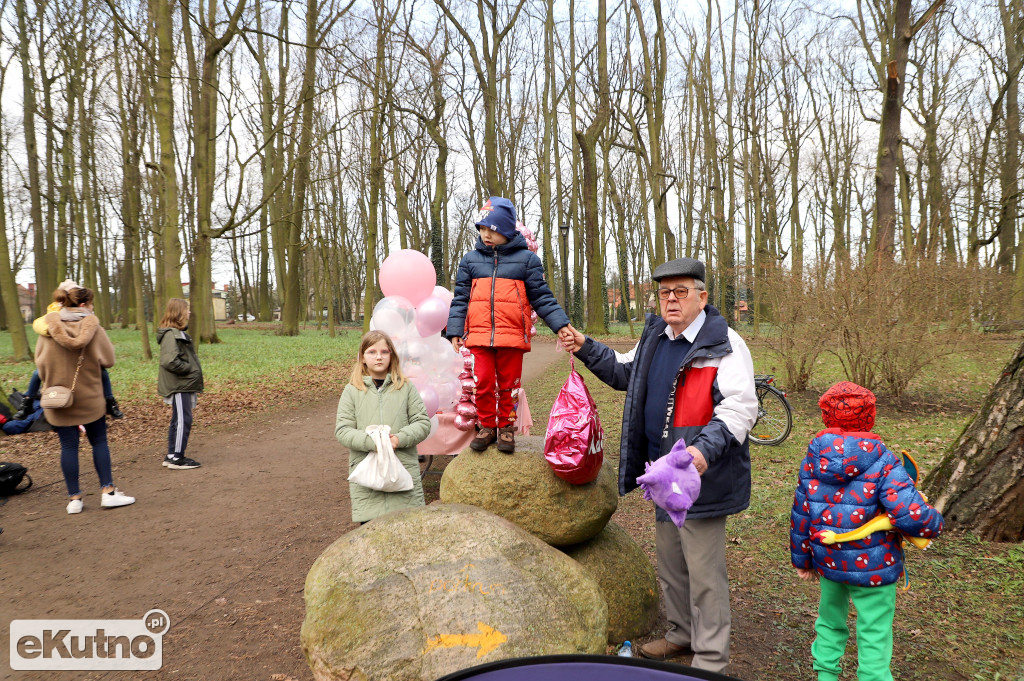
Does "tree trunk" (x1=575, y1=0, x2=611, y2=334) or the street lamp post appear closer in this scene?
"tree trunk" (x1=575, y1=0, x2=611, y2=334)

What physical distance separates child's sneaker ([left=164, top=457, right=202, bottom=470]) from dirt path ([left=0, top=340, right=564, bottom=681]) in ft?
0.34

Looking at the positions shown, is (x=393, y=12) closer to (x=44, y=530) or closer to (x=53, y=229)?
(x=53, y=229)

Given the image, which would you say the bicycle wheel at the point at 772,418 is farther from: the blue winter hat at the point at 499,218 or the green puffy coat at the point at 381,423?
the green puffy coat at the point at 381,423

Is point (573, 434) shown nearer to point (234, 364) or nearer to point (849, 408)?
point (849, 408)

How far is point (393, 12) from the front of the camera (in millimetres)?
19328

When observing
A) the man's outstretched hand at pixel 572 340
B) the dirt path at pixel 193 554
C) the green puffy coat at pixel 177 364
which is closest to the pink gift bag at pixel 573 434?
the man's outstretched hand at pixel 572 340

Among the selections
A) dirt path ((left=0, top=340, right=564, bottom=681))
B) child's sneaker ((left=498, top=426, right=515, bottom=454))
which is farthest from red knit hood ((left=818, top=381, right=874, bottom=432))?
dirt path ((left=0, top=340, right=564, bottom=681))

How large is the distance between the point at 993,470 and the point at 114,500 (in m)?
7.24

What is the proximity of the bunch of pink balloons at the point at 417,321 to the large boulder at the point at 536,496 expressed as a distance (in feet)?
6.44

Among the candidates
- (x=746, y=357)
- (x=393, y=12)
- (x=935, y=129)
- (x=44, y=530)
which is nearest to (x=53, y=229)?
(x=393, y=12)

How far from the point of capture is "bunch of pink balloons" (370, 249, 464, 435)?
224 inches

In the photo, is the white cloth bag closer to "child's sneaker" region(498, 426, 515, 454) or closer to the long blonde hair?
the long blonde hair

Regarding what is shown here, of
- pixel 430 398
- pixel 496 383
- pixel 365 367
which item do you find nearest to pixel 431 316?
pixel 430 398

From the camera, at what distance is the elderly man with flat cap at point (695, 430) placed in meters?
2.74
